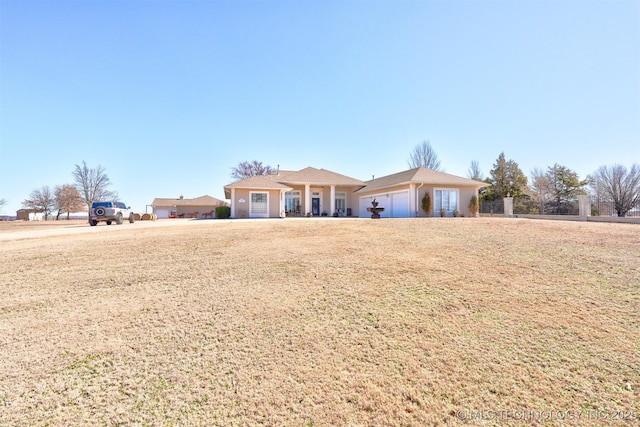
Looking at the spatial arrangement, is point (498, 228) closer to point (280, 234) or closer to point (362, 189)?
point (280, 234)

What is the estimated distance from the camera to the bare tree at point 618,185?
25.4 m

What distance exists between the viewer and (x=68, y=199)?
36281 mm

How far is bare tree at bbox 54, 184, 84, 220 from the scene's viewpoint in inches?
1433

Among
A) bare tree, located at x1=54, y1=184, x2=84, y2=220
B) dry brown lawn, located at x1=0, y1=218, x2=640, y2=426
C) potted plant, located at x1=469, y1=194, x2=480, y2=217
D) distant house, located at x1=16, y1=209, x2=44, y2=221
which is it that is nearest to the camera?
dry brown lawn, located at x1=0, y1=218, x2=640, y2=426

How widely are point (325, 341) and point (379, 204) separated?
1960cm

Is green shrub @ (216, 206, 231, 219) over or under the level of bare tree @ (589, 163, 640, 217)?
under

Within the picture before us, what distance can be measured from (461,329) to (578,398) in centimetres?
109

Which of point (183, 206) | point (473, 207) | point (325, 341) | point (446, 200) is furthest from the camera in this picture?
point (183, 206)

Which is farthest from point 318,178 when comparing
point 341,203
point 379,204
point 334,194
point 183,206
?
point 183,206

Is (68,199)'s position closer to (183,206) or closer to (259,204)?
(183,206)

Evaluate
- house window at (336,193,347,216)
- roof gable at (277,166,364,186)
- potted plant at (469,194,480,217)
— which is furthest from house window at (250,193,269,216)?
potted plant at (469,194,480,217)

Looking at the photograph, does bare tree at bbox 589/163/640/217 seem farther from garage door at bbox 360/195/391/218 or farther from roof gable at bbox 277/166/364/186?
roof gable at bbox 277/166/364/186

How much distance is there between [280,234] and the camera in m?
8.83

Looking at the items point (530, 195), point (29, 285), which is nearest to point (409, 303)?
point (29, 285)
